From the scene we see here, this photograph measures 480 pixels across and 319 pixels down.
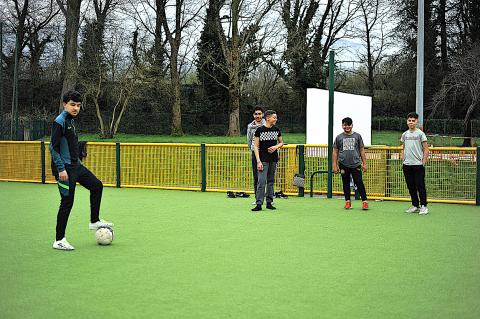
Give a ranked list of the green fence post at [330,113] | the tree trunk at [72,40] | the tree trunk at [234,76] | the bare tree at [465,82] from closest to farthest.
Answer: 1. the green fence post at [330,113]
2. the bare tree at [465,82]
3. the tree trunk at [72,40]
4. the tree trunk at [234,76]

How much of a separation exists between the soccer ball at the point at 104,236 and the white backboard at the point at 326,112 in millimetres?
11689

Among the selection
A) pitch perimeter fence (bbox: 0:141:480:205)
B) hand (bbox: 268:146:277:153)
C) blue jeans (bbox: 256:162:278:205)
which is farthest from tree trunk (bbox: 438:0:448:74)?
hand (bbox: 268:146:277:153)

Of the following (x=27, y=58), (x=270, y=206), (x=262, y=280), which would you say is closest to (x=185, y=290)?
(x=262, y=280)

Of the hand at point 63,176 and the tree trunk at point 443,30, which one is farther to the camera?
the tree trunk at point 443,30

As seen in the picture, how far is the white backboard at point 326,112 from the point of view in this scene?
1869cm

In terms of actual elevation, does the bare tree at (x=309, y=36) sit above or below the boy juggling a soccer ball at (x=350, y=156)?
above

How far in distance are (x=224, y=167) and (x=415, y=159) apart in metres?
4.84

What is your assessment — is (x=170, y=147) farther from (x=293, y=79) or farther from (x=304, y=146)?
(x=293, y=79)

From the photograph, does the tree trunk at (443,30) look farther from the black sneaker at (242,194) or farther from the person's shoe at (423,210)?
Result: the person's shoe at (423,210)

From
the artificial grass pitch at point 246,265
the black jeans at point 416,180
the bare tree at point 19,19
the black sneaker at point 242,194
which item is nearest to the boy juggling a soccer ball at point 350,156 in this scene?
the artificial grass pitch at point 246,265

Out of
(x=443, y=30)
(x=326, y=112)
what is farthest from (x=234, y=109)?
(x=326, y=112)

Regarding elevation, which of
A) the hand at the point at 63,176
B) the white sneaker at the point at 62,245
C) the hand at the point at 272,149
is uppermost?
the hand at the point at 272,149

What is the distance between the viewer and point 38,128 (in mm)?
39812

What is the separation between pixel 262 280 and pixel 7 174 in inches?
502
